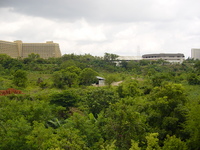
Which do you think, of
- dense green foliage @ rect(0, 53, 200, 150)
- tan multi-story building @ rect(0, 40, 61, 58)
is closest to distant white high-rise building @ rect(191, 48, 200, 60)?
tan multi-story building @ rect(0, 40, 61, 58)

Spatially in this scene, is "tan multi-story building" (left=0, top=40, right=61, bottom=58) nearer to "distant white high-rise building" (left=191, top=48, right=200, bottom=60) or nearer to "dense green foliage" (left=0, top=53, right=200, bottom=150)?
"dense green foliage" (left=0, top=53, right=200, bottom=150)

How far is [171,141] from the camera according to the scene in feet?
30.8

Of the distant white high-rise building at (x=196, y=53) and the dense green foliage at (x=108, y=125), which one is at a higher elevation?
the distant white high-rise building at (x=196, y=53)

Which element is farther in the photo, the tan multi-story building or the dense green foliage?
the tan multi-story building

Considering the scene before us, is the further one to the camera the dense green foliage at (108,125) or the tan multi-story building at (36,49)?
the tan multi-story building at (36,49)

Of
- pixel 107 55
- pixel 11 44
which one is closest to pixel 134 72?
pixel 107 55

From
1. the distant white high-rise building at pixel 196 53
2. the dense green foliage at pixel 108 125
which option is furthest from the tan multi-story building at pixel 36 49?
the distant white high-rise building at pixel 196 53

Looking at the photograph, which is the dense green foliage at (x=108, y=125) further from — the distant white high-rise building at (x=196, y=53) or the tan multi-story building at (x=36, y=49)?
the distant white high-rise building at (x=196, y=53)

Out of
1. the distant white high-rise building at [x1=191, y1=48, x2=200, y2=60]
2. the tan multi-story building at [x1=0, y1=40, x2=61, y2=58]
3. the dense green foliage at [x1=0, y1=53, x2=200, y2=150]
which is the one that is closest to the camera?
the dense green foliage at [x1=0, y1=53, x2=200, y2=150]

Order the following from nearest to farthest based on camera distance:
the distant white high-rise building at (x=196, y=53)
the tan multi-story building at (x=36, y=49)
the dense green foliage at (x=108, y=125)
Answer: the dense green foliage at (x=108, y=125), the tan multi-story building at (x=36, y=49), the distant white high-rise building at (x=196, y=53)

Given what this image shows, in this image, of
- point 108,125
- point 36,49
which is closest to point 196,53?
point 36,49

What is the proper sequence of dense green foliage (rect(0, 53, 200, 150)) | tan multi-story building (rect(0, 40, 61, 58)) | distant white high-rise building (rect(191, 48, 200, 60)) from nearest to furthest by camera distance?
dense green foliage (rect(0, 53, 200, 150)), tan multi-story building (rect(0, 40, 61, 58)), distant white high-rise building (rect(191, 48, 200, 60))

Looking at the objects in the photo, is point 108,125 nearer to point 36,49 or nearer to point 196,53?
point 36,49

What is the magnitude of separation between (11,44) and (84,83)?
44.1m
